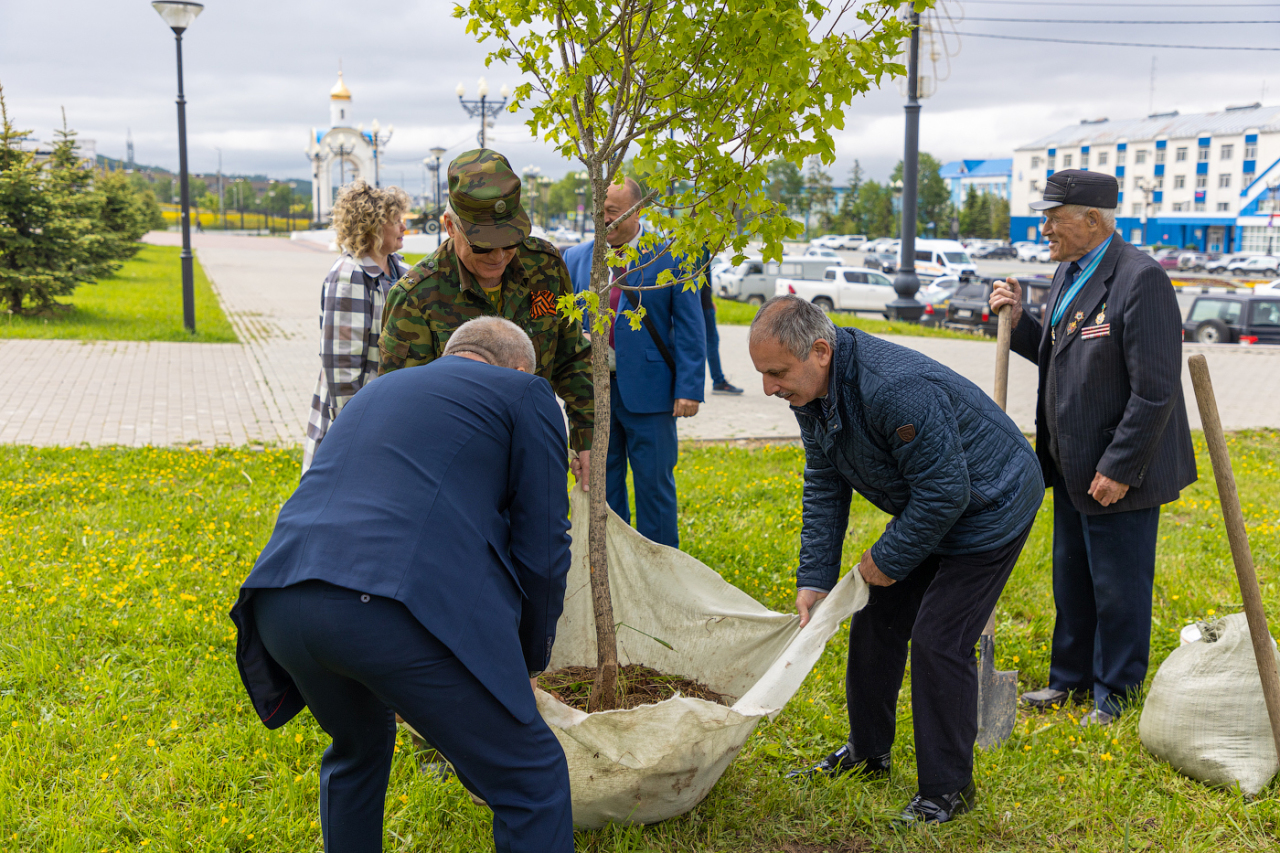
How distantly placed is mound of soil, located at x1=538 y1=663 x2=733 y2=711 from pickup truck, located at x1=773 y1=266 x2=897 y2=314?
23.0 m

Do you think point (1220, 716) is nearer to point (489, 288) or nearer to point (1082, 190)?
point (1082, 190)

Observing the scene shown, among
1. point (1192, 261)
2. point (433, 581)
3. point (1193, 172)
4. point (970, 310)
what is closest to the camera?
point (433, 581)

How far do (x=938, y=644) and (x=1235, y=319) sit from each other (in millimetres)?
19438

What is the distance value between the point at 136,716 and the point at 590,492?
174 centimetres

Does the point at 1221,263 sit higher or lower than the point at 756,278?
higher

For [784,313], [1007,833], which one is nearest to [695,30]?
[784,313]

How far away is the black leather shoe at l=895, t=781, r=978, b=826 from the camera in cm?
282

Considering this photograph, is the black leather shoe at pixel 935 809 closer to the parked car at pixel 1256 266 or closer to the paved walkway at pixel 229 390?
the paved walkway at pixel 229 390

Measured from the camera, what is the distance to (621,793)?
2.59m

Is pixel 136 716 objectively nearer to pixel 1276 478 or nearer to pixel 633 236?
pixel 633 236

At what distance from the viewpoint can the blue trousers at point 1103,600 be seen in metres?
3.41

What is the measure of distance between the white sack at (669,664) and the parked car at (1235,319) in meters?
18.3

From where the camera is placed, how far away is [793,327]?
2486 mm

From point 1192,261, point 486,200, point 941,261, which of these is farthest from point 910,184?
point 1192,261
